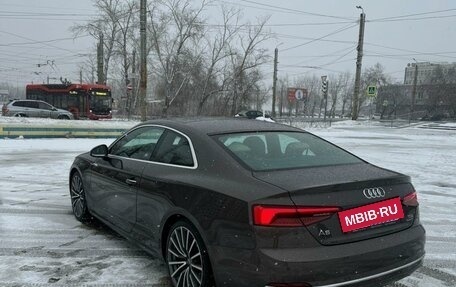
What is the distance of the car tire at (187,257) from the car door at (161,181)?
0.67ft

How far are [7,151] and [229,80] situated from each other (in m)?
33.0

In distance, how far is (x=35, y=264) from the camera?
420 cm

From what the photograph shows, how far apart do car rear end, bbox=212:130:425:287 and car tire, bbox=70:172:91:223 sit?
3.05 metres

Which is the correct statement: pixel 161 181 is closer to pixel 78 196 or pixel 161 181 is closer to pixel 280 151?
pixel 280 151

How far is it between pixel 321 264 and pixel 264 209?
0.50m

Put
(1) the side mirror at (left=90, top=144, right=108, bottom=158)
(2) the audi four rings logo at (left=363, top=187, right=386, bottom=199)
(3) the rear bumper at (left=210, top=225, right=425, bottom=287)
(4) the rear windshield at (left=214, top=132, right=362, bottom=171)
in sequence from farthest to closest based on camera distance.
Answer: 1. (1) the side mirror at (left=90, top=144, right=108, bottom=158)
2. (4) the rear windshield at (left=214, top=132, right=362, bottom=171)
3. (2) the audi four rings logo at (left=363, top=187, right=386, bottom=199)
4. (3) the rear bumper at (left=210, top=225, right=425, bottom=287)

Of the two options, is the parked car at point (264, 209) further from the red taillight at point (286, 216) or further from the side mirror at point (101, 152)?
the side mirror at point (101, 152)

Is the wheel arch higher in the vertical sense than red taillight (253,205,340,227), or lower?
lower

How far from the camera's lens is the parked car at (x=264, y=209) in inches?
109

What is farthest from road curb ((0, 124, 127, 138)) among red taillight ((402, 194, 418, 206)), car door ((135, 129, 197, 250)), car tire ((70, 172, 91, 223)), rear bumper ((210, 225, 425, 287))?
red taillight ((402, 194, 418, 206))

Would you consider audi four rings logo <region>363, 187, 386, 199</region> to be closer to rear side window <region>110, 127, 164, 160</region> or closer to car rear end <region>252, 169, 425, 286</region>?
car rear end <region>252, 169, 425, 286</region>

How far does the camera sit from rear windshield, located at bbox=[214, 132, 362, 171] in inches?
136

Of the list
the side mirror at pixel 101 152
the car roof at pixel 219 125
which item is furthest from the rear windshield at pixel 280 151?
the side mirror at pixel 101 152

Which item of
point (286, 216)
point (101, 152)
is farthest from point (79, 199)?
point (286, 216)
